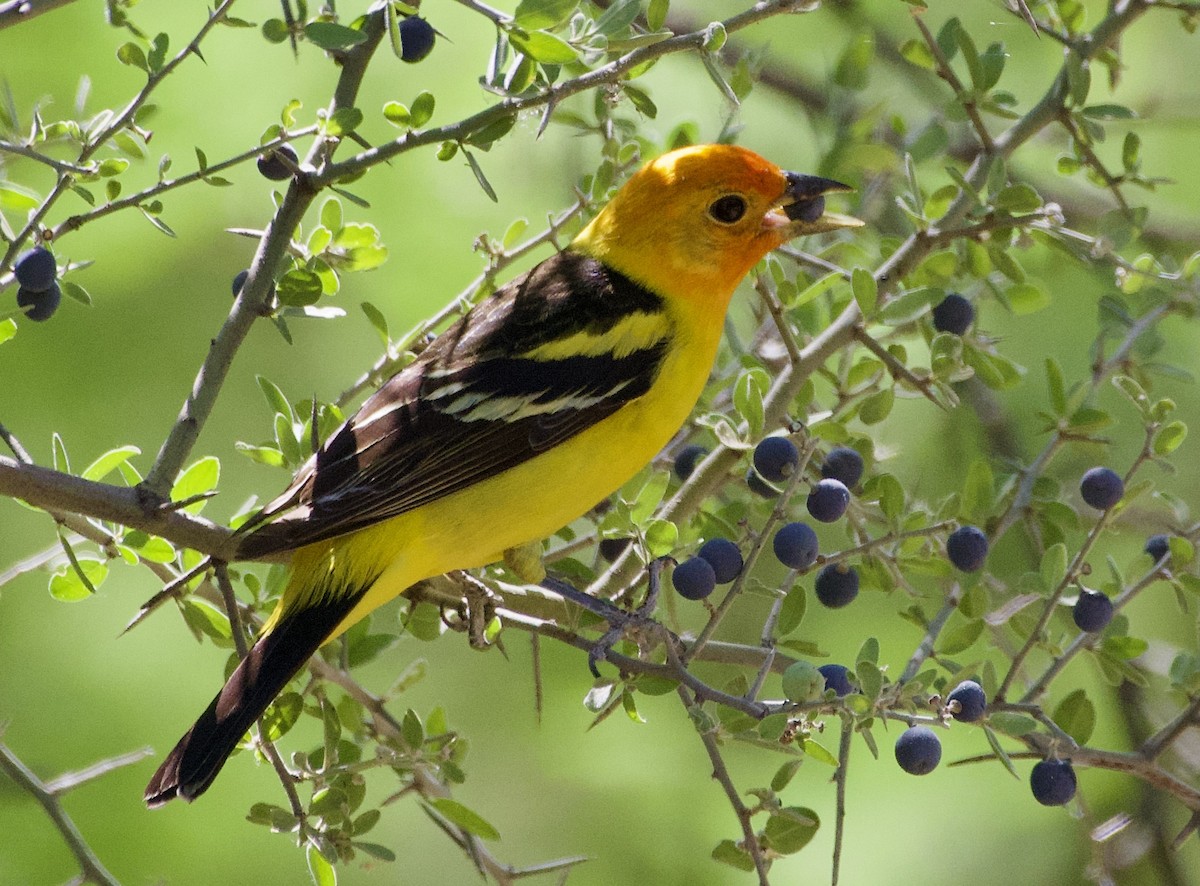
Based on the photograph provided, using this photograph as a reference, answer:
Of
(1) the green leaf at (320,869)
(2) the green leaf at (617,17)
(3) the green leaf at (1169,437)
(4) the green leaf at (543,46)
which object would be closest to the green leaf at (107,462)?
(1) the green leaf at (320,869)

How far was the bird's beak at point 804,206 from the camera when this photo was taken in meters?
3.50

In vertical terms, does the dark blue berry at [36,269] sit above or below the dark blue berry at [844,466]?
above

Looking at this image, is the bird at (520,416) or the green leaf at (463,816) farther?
the bird at (520,416)

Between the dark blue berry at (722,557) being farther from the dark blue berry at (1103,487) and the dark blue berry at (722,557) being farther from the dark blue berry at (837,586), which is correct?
the dark blue berry at (1103,487)

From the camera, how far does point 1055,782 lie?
249 centimetres

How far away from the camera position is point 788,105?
16.1 ft

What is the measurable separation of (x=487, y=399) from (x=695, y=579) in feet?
3.01

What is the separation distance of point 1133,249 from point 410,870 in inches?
128

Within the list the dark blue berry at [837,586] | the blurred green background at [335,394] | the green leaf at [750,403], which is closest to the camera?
the green leaf at [750,403]

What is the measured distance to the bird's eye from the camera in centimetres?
363

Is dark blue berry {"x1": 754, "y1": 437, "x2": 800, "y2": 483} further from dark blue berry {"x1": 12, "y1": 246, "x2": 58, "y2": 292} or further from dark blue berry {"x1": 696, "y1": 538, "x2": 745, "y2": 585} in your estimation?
dark blue berry {"x1": 12, "y1": 246, "x2": 58, "y2": 292}

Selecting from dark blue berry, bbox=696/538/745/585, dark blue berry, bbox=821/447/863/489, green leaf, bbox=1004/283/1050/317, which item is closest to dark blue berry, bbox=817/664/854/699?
dark blue berry, bbox=696/538/745/585

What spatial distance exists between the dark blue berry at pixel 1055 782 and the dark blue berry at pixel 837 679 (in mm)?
406

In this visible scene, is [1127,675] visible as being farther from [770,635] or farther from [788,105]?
[788,105]
